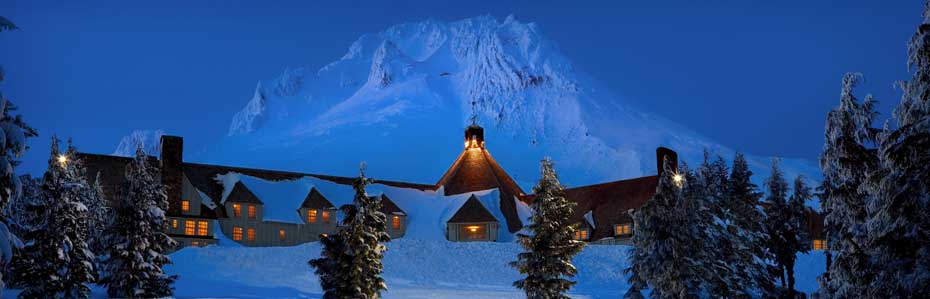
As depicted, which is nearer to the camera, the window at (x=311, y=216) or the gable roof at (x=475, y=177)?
the window at (x=311, y=216)

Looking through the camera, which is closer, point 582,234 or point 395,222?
point 582,234

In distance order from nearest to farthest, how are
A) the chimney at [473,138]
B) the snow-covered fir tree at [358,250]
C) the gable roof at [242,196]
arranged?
the snow-covered fir tree at [358,250] → the gable roof at [242,196] → the chimney at [473,138]

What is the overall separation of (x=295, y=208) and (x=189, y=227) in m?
9.00

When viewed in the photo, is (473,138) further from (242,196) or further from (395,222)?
(242,196)

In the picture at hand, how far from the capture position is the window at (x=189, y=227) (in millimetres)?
70588

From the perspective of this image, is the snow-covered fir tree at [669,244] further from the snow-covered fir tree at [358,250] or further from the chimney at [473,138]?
the chimney at [473,138]

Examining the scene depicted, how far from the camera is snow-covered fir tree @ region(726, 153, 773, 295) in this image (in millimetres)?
43656

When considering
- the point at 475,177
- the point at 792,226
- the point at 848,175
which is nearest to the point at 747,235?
the point at 792,226

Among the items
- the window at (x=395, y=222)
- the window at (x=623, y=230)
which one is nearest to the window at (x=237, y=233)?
the window at (x=395, y=222)

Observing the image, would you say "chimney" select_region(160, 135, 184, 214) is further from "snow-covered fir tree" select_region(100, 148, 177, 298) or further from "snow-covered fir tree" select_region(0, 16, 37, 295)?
"snow-covered fir tree" select_region(0, 16, 37, 295)

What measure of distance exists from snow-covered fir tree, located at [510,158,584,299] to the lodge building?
101 ft

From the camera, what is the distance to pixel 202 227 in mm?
71438

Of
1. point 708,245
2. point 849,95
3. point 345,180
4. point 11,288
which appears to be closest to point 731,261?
point 708,245

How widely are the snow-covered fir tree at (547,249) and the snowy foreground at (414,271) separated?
10854 mm
